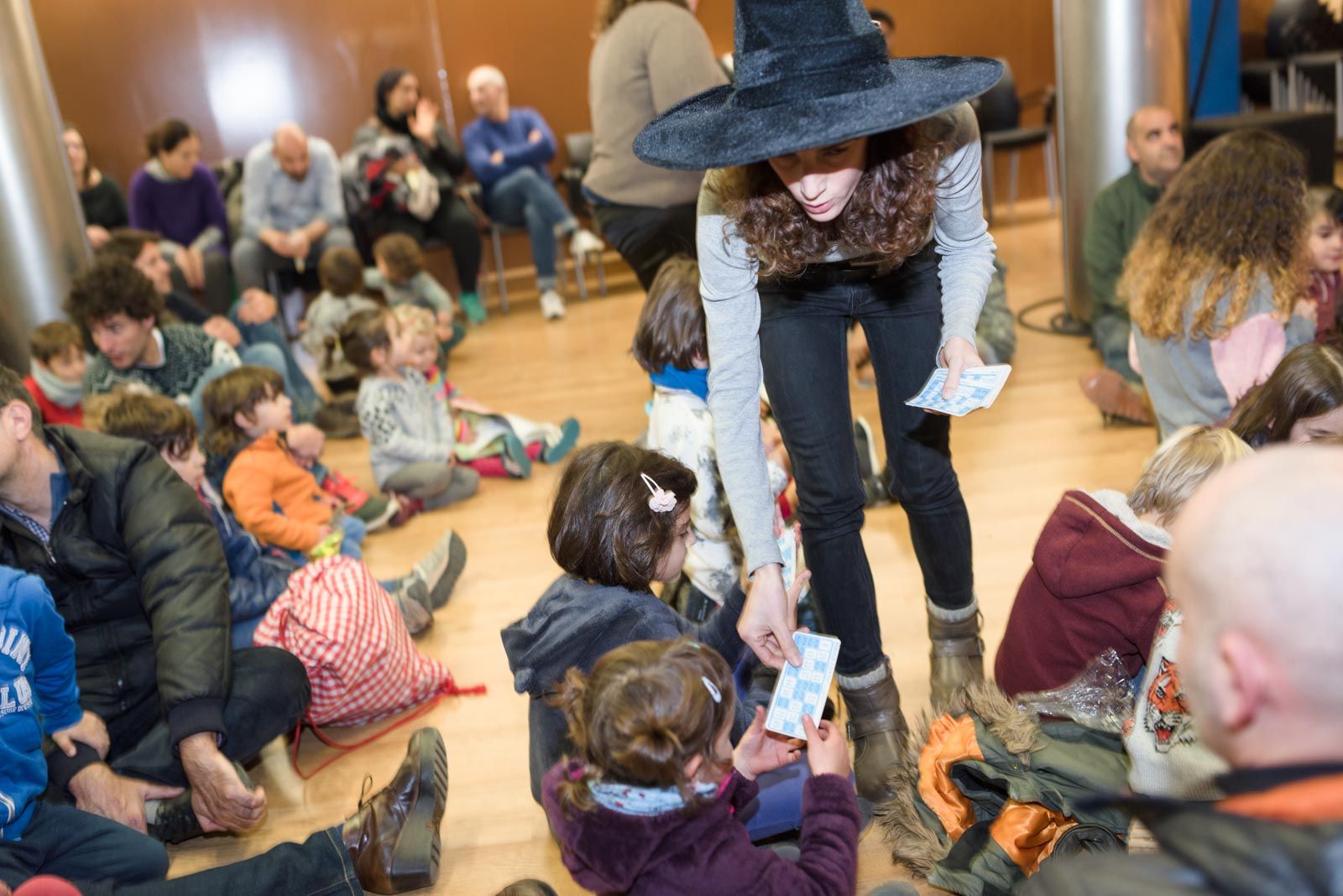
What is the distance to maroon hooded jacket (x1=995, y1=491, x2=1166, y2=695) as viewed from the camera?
6.61ft

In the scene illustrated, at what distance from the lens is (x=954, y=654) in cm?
232

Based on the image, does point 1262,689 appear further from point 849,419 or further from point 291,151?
point 291,151

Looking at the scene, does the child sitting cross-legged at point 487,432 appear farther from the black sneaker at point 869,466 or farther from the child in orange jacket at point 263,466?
the black sneaker at point 869,466

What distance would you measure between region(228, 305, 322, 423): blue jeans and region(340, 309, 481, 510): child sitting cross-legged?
3.78 ft

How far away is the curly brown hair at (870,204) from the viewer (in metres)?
1.79

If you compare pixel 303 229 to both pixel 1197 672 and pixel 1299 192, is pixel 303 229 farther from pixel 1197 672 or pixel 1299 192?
pixel 1197 672

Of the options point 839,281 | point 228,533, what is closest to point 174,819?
point 228,533

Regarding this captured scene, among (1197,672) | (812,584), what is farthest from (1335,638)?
(812,584)

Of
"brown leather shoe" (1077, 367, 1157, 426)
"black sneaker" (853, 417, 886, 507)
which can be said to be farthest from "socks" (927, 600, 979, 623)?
"brown leather shoe" (1077, 367, 1157, 426)

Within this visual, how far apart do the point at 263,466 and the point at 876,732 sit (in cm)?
224

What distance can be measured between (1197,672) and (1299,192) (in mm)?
2491

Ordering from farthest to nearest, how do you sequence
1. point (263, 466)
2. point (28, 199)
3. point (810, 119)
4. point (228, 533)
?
point (28, 199)
point (263, 466)
point (228, 533)
point (810, 119)

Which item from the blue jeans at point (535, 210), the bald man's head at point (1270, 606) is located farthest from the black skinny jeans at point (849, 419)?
the blue jeans at point (535, 210)

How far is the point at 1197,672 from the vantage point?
0.97 m
